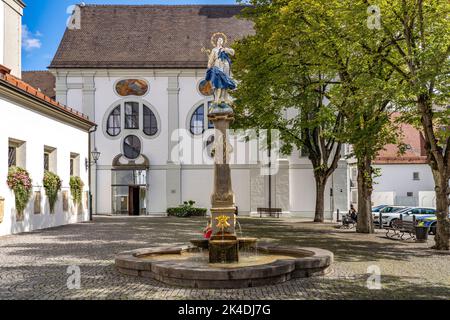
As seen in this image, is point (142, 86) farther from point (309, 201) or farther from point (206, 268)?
point (206, 268)

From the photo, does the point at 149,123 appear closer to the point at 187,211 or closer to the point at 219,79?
the point at 187,211

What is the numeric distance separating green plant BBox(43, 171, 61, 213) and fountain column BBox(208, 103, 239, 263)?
14.4 m

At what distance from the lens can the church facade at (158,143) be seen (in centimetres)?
4106

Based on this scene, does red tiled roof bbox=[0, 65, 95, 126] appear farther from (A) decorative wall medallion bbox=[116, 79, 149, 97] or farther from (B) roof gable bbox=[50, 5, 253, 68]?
(B) roof gable bbox=[50, 5, 253, 68]

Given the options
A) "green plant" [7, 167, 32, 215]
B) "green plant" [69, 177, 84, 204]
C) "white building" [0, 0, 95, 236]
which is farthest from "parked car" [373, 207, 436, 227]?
"green plant" [7, 167, 32, 215]

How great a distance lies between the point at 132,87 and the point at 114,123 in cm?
328

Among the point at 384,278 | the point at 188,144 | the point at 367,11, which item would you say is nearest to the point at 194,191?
the point at 188,144

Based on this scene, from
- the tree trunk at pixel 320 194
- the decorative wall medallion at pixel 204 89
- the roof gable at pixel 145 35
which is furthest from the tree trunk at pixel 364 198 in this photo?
the roof gable at pixel 145 35

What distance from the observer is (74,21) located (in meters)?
44.8

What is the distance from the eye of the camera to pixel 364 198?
23.0 metres

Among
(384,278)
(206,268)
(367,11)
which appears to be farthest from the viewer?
(367,11)

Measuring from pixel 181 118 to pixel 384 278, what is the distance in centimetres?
3270

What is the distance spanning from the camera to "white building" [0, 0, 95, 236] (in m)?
20.2

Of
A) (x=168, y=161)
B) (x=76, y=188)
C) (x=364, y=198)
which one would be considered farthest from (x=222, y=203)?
→ (x=168, y=161)
